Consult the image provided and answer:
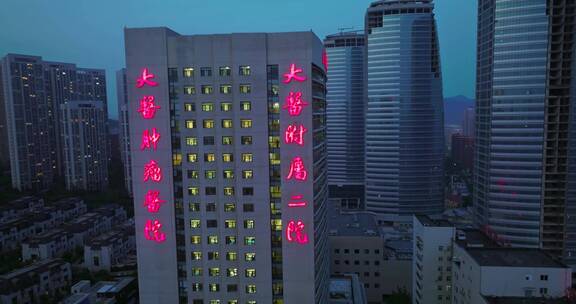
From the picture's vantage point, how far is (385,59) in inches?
3629

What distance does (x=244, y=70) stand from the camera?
30.2 meters

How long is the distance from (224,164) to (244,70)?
24.4 ft

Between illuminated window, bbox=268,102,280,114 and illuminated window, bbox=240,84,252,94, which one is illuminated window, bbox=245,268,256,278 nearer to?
illuminated window, bbox=268,102,280,114

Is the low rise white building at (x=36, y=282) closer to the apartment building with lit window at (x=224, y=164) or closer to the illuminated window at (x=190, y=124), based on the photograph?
the apartment building with lit window at (x=224, y=164)

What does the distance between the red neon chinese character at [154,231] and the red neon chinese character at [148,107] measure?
27.5ft

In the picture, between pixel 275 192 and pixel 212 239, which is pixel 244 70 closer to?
pixel 275 192

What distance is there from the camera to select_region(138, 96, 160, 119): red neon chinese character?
99.3ft

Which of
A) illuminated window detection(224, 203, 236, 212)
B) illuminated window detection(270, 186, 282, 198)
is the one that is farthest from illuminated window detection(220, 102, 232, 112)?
illuminated window detection(224, 203, 236, 212)

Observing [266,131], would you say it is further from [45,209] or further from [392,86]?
[45,209]

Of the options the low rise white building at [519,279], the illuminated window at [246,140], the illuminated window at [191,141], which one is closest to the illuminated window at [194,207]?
the illuminated window at [191,141]

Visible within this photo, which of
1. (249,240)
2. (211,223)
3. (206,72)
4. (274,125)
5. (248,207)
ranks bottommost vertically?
(249,240)

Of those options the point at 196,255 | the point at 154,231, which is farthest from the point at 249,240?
the point at 154,231

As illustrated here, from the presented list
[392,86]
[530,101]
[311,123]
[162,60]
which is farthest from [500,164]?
[162,60]

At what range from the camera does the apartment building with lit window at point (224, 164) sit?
98.6ft
